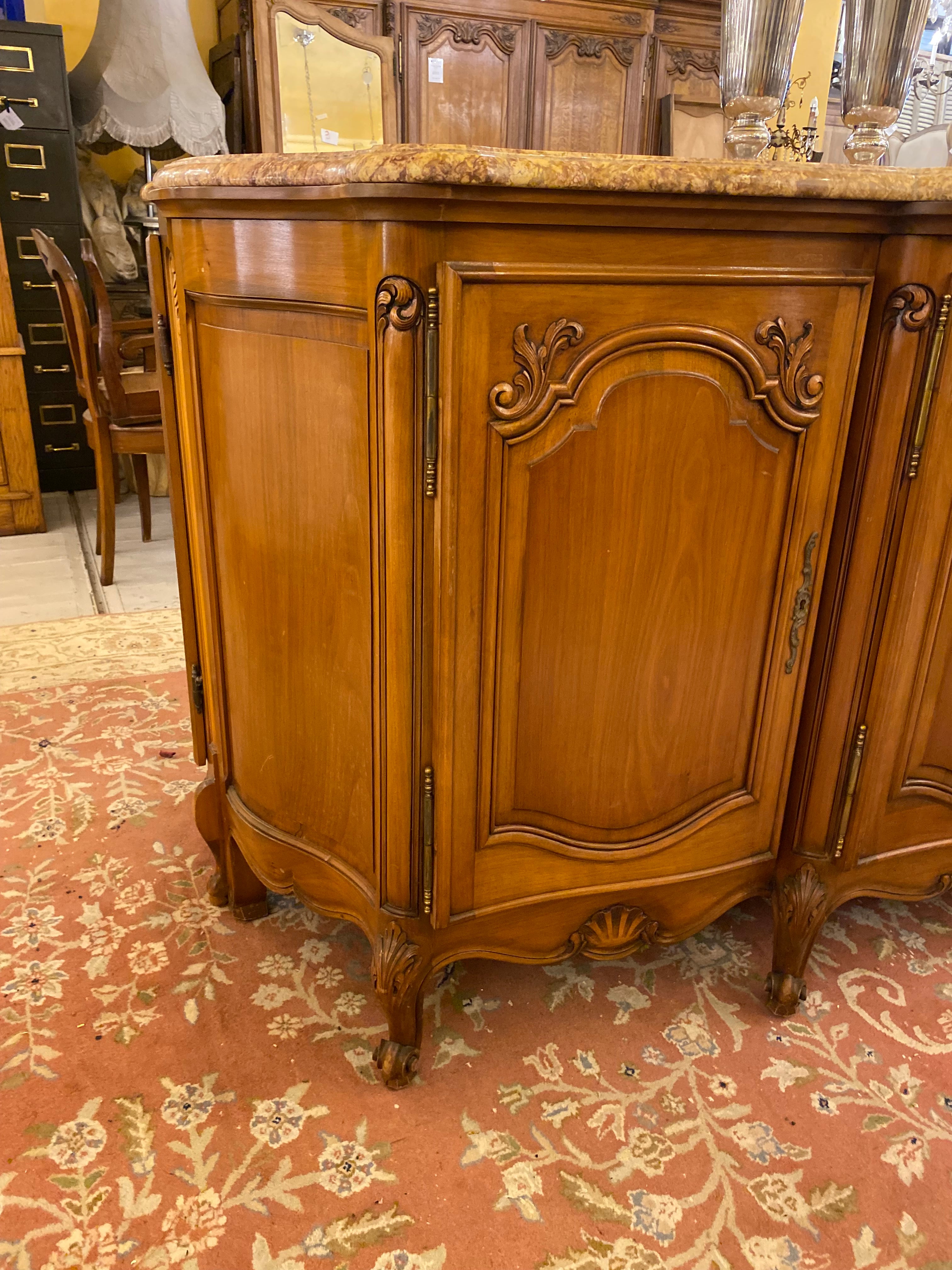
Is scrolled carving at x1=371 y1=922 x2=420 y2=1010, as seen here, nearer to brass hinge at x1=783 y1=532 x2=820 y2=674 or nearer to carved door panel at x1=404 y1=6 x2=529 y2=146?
brass hinge at x1=783 y1=532 x2=820 y2=674

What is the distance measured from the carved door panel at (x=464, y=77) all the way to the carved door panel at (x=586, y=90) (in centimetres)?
10

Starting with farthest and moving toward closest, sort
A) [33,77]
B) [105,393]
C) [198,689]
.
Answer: [33,77]
[105,393]
[198,689]

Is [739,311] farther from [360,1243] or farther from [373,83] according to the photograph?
[373,83]

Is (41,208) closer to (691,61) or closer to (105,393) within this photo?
(105,393)

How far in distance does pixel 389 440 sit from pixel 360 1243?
35.1 inches

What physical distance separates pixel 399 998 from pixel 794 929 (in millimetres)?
580

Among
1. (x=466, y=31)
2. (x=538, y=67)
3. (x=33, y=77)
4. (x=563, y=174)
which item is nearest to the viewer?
(x=563, y=174)

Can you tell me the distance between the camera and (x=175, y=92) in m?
3.87

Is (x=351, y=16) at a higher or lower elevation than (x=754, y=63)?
higher

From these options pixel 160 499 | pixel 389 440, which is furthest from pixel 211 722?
pixel 160 499

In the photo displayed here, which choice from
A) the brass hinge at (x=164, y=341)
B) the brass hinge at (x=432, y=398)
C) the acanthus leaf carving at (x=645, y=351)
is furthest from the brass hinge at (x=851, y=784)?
the brass hinge at (x=164, y=341)

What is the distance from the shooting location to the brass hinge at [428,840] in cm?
112

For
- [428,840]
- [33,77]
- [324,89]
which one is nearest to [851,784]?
[428,840]

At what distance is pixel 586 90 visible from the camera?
4668mm
